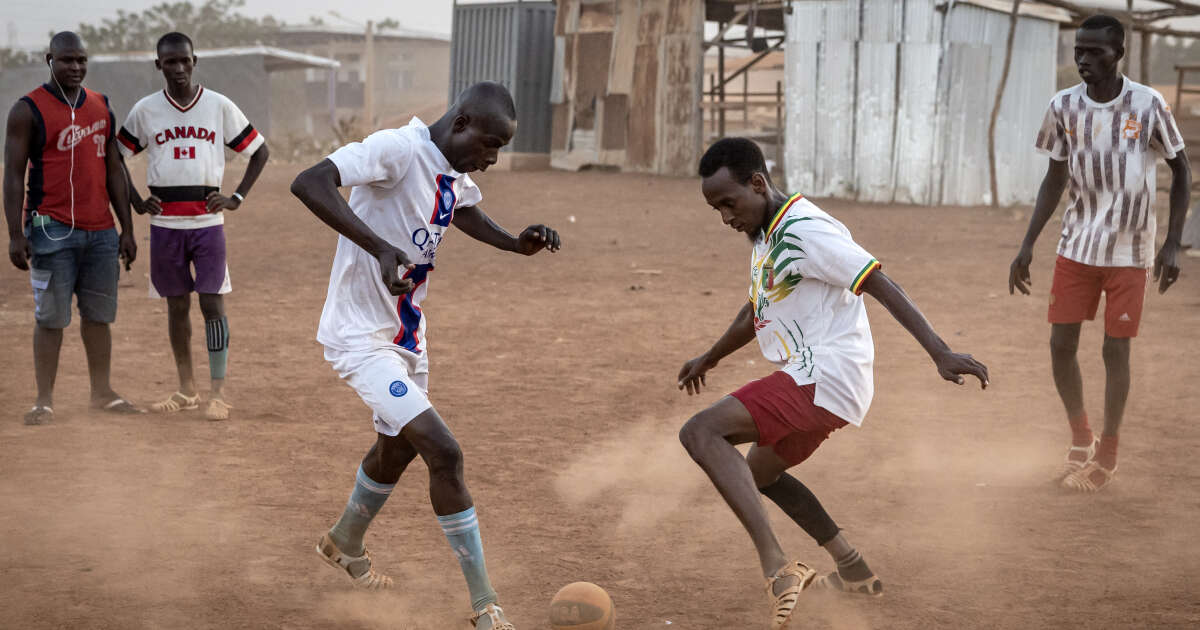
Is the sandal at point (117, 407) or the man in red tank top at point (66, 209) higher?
the man in red tank top at point (66, 209)

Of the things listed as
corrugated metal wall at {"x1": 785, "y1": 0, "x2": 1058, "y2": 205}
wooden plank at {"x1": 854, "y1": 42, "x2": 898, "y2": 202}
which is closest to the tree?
corrugated metal wall at {"x1": 785, "y1": 0, "x2": 1058, "y2": 205}

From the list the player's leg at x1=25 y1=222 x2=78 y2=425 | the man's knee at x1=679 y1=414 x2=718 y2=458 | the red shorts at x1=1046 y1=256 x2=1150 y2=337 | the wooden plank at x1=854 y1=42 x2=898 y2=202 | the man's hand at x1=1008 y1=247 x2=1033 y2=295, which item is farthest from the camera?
the wooden plank at x1=854 y1=42 x2=898 y2=202

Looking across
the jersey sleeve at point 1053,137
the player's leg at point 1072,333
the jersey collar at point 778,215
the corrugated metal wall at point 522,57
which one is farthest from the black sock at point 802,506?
the corrugated metal wall at point 522,57

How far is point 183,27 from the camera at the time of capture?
49.4 m

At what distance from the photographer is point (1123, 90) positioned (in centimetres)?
520

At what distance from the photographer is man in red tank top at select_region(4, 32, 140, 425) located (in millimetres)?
6316

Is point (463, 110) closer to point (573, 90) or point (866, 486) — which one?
point (866, 486)

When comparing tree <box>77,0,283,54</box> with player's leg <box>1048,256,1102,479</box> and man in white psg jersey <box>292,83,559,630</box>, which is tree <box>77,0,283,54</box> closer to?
player's leg <box>1048,256,1102,479</box>

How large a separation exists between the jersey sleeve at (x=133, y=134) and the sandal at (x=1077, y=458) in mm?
5253

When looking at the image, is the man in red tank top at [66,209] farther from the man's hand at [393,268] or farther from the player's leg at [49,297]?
the man's hand at [393,268]

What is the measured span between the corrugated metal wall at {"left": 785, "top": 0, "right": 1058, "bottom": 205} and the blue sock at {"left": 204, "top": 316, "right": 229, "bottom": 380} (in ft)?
47.4

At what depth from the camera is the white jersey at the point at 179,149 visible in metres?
6.65

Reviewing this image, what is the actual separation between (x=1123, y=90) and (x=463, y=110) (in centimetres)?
314

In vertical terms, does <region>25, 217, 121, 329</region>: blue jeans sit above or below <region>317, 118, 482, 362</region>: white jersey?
below
